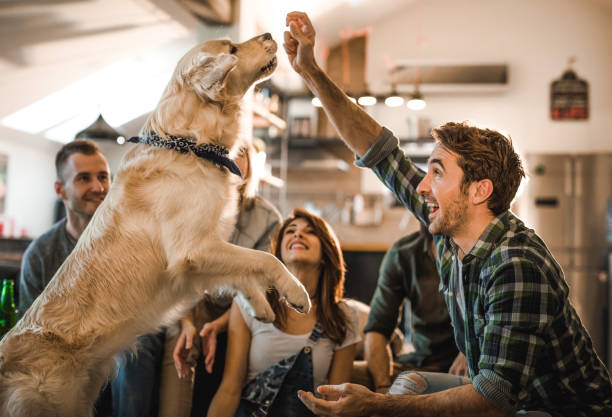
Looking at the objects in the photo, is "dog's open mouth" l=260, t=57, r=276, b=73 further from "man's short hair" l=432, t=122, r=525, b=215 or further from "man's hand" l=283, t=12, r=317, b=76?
"man's short hair" l=432, t=122, r=525, b=215

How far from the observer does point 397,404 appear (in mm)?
1293

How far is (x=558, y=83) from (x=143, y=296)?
7.24 meters

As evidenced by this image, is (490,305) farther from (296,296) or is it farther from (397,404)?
(296,296)

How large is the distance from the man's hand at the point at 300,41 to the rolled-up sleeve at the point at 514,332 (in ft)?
2.72

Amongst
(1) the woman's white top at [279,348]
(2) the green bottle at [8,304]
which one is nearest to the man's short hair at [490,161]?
(1) the woman's white top at [279,348]

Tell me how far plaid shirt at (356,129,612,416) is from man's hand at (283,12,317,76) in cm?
72

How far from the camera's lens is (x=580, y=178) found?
638cm

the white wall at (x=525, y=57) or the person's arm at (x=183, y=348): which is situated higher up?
the white wall at (x=525, y=57)

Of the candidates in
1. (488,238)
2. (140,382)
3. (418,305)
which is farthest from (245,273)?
(418,305)

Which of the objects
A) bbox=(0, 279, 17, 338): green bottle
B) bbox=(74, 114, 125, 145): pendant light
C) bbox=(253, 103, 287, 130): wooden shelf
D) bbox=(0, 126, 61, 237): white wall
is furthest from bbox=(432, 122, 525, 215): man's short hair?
bbox=(253, 103, 287, 130): wooden shelf

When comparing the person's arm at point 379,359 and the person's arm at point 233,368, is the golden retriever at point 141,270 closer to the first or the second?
the person's arm at point 233,368

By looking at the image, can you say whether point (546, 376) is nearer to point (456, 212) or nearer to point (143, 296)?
point (456, 212)

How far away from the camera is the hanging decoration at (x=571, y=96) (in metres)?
7.27

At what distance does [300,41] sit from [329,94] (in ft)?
0.65
